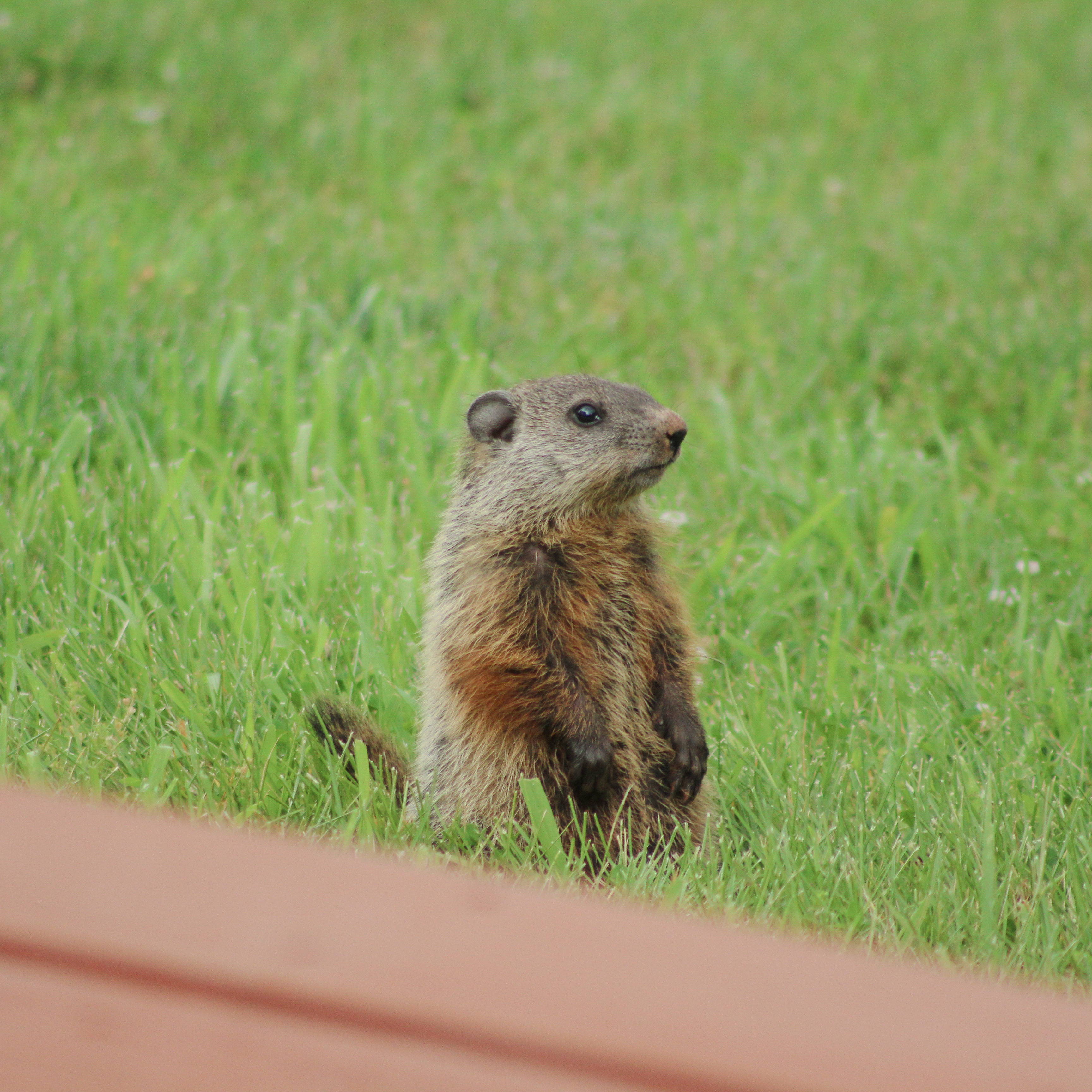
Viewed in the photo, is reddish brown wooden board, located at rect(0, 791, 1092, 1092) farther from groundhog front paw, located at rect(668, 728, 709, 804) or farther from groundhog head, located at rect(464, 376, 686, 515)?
groundhog head, located at rect(464, 376, 686, 515)

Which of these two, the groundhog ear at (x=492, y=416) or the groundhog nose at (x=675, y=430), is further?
the groundhog ear at (x=492, y=416)

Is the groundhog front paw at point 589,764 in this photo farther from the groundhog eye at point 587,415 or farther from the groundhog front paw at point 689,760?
the groundhog eye at point 587,415

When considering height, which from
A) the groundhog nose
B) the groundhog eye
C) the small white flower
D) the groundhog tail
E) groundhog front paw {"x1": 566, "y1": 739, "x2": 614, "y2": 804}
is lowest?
the groundhog tail

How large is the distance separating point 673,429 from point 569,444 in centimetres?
26

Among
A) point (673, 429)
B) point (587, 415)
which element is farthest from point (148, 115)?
point (673, 429)

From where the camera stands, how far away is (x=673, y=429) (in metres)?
3.14

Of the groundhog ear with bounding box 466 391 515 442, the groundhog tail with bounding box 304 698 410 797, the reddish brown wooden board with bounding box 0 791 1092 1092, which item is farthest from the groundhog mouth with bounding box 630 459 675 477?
the reddish brown wooden board with bounding box 0 791 1092 1092

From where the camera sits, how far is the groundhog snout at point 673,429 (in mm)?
3145

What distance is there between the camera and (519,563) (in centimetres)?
302

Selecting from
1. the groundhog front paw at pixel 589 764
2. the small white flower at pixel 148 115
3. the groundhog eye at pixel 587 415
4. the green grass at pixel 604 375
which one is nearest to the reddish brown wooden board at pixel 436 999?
the green grass at pixel 604 375

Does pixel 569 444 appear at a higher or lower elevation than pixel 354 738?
higher

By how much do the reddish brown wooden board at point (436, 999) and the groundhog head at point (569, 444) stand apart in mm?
2050

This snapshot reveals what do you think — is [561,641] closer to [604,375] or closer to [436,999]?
[436,999]

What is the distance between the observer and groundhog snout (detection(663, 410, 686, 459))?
314 centimetres
